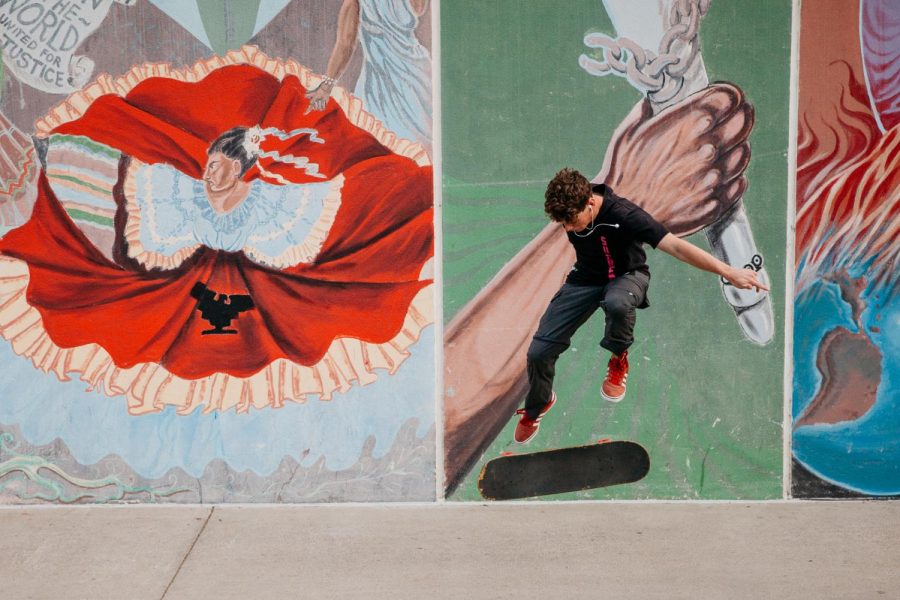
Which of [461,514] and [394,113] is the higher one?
[394,113]

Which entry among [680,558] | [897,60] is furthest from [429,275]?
[897,60]

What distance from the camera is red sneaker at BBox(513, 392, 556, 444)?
558 cm

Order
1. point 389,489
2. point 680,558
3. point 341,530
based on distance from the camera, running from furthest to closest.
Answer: point 389,489
point 341,530
point 680,558

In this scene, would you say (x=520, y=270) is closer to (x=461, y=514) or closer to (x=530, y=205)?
(x=530, y=205)

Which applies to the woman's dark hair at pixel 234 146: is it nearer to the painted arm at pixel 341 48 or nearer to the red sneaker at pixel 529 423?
the painted arm at pixel 341 48

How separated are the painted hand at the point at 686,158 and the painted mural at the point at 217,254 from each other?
3.87ft

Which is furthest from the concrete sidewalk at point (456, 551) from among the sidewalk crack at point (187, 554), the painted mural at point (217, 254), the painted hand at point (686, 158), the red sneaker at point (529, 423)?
the painted hand at point (686, 158)

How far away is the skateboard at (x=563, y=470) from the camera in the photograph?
5.62 metres

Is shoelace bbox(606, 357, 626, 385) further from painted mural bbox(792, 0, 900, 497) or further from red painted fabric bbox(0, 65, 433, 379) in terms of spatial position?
red painted fabric bbox(0, 65, 433, 379)

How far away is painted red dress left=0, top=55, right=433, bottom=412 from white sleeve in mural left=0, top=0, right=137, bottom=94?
333mm

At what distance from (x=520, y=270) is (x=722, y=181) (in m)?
1.28

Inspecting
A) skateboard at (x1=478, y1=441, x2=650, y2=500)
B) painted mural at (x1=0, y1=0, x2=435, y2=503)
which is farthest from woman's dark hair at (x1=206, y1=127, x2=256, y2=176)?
skateboard at (x1=478, y1=441, x2=650, y2=500)

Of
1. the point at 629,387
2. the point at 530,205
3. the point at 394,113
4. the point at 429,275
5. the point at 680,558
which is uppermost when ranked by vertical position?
the point at 394,113

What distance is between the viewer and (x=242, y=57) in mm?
5418
